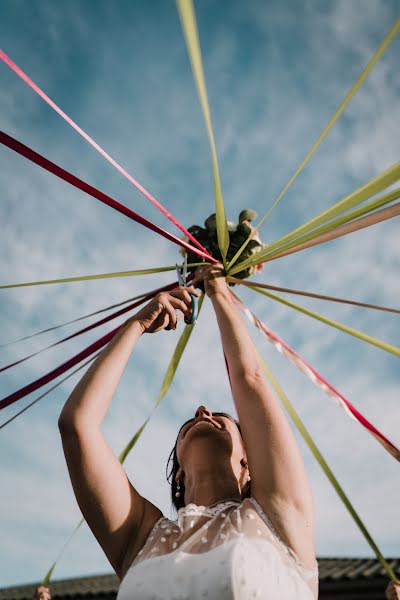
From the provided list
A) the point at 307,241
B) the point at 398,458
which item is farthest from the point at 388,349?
the point at 307,241

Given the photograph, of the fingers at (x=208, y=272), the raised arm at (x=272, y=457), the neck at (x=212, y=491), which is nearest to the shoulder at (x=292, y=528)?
the raised arm at (x=272, y=457)

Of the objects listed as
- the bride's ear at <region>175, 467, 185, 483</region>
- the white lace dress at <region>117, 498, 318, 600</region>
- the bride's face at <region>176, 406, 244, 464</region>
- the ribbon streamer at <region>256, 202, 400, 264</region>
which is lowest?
the white lace dress at <region>117, 498, 318, 600</region>

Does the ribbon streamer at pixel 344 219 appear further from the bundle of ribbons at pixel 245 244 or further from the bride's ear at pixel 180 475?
the bride's ear at pixel 180 475

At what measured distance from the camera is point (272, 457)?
56.7 inches

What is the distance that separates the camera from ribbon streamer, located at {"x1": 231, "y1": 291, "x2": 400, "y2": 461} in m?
1.98

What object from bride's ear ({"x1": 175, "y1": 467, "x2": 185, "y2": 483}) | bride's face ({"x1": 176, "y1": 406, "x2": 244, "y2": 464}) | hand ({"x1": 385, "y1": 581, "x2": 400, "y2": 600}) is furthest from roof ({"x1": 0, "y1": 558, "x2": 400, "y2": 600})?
→ bride's face ({"x1": 176, "y1": 406, "x2": 244, "y2": 464})

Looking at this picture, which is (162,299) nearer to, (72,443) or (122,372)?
(122,372)

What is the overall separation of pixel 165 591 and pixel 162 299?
92 centimetres

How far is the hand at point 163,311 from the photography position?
1.71m

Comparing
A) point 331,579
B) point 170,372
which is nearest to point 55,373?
point 170,372

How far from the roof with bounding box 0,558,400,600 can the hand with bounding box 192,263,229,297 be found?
535 centimetres

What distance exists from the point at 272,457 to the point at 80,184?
1.15 meters

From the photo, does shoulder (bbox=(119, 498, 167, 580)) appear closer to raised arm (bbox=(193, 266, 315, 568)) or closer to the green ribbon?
raised arm (bbox=(193, 266, 315, 568))

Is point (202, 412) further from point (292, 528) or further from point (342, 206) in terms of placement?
point (342, 206)
